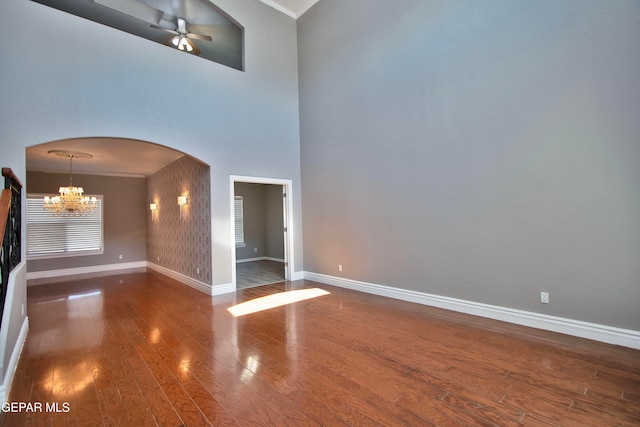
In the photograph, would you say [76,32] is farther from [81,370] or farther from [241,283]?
[241,283]

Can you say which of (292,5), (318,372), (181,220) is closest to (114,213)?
(181,220)

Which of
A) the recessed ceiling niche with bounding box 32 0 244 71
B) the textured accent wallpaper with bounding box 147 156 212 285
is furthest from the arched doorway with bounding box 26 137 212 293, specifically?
the recessed ceiling niche with bounding box 32 0 244 71

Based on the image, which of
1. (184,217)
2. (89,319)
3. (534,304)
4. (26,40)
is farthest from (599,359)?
(26,40)

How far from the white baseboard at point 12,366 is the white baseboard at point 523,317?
4.15 m

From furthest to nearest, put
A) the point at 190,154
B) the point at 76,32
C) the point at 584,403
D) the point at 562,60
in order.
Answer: the point at 190,154
the point at 76,32
the point at 562,60
the point at 584,403

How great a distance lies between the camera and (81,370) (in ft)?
8.34

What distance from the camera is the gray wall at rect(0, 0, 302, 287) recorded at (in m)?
3.47

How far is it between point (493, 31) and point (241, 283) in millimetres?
5662

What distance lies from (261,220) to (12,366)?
7.24 meters

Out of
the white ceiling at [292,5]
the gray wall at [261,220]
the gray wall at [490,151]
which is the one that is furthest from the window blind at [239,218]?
the white ceiling at [292,5]

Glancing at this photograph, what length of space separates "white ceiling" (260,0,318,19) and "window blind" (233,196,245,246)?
509cm

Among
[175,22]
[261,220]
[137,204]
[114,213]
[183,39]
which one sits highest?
[175,22]

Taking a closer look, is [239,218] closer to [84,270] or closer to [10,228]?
[84,270]

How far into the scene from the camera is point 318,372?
2.42m
